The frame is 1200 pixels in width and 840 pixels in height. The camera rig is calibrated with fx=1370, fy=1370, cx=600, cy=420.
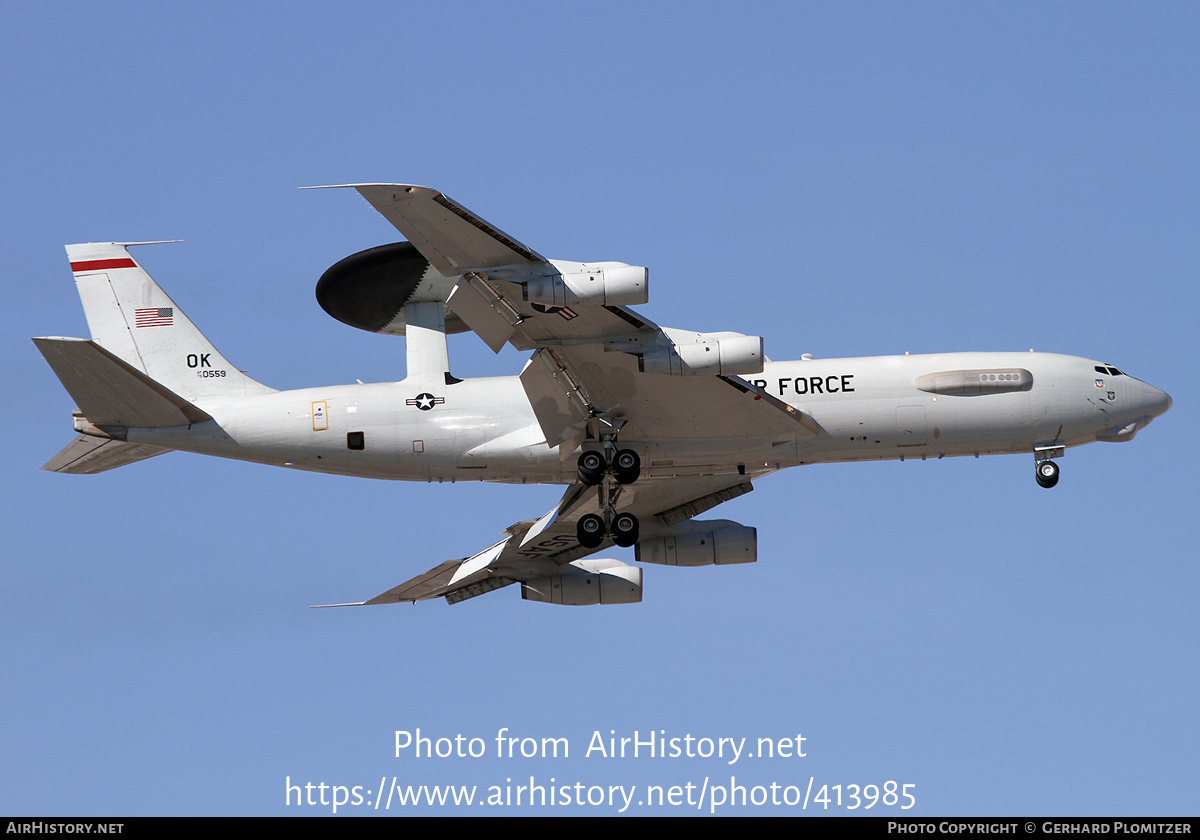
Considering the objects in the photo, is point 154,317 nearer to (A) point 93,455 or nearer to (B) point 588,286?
(A) point 93,455

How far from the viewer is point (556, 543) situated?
4047 cm

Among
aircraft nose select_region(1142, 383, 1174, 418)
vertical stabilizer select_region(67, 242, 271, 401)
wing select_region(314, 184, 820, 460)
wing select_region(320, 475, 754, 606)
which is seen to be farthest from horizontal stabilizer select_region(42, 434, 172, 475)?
aircraft nose select_region(1142, 383, 1174, 418)

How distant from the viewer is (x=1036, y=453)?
36.1 meters

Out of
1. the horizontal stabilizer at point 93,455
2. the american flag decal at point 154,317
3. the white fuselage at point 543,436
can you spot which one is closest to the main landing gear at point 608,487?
the white fuselage at point 543,436

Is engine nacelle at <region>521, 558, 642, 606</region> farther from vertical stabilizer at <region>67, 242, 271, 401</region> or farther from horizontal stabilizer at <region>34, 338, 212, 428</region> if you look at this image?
horizontal stabilizer at <region>34, 338, 212, 428</region>

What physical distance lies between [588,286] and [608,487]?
7.71 meters

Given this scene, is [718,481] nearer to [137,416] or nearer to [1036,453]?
[1036,453]

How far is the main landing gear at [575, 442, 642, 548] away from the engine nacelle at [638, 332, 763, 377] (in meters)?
3.52

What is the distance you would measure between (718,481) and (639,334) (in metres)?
8.54

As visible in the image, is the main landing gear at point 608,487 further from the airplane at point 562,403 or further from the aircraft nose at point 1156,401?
the aircraft nose at point 1156,401

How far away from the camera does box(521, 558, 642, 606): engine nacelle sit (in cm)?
4119

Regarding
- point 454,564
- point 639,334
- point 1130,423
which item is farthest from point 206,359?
point 1130,423
